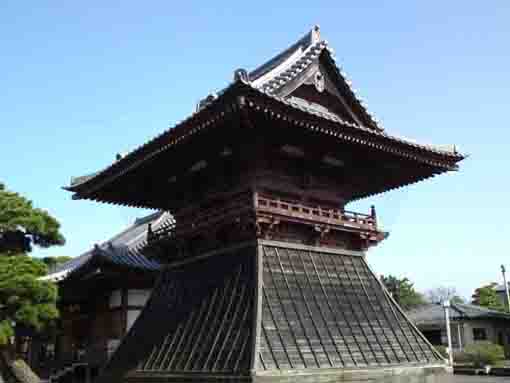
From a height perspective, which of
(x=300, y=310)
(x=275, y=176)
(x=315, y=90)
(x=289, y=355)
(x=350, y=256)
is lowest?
(x=289, y=355)

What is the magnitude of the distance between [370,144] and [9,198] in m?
16.6

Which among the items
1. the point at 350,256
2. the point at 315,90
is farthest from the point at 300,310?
the point at 315,90

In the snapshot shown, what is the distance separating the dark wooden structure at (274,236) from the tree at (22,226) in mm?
7342

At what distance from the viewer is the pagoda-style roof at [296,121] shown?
11.8 metres

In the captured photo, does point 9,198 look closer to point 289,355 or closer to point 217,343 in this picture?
point 217,343

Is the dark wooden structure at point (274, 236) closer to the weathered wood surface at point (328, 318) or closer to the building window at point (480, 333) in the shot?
the weathered wood surface at point (328, 318)

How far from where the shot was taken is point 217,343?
12.2 m

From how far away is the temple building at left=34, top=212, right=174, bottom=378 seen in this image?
2442cm

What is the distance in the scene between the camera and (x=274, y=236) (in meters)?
14.0

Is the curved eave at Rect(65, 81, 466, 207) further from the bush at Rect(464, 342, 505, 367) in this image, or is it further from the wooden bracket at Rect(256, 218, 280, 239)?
the bush at Rect(464, 342, 505, 367)

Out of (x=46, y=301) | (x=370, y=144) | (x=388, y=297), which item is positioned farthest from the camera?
(x=46, y=301)

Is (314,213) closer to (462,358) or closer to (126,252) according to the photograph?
(126,252)

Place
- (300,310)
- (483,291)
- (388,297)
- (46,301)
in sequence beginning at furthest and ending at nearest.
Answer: (483,291) < (46,301) < (388,297) < (300,310)

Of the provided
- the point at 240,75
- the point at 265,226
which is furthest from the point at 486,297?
the point at 240,75
